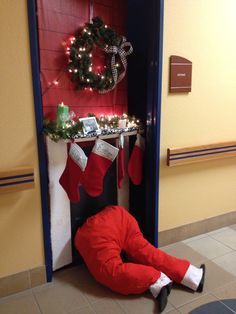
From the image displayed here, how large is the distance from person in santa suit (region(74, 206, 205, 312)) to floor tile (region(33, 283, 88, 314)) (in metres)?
0.18

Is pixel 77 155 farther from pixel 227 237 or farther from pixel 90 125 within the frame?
pixel 227 237

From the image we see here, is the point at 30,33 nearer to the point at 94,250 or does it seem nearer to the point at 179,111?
the point at 179,111

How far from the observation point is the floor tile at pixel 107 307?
175cm

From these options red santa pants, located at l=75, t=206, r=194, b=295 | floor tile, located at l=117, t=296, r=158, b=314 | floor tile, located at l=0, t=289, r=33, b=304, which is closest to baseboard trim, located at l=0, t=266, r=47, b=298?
floor tile, located at l=0, t=289, r=33, b=304

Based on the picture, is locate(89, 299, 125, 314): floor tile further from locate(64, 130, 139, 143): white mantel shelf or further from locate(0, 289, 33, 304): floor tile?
locate(64, 130, 139, 143): white mantel shelf

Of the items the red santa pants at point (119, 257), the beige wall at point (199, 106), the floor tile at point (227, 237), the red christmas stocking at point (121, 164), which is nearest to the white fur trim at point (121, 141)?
the red christmas stocking at point (121, 164)

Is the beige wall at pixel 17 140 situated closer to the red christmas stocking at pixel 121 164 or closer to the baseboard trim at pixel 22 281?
the baseboard trim at pixel 22 281

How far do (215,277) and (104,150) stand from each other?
121 centimetres

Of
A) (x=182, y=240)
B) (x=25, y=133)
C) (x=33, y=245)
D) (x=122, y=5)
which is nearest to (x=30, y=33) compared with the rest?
(x=25, y=133)

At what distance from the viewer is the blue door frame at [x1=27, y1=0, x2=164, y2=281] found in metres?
1.82

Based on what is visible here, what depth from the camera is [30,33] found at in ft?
5.45

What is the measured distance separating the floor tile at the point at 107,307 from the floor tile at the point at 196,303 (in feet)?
1.22

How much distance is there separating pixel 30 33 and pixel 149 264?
1.68 m

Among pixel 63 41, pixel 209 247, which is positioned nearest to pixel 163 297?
pixel 209 247
